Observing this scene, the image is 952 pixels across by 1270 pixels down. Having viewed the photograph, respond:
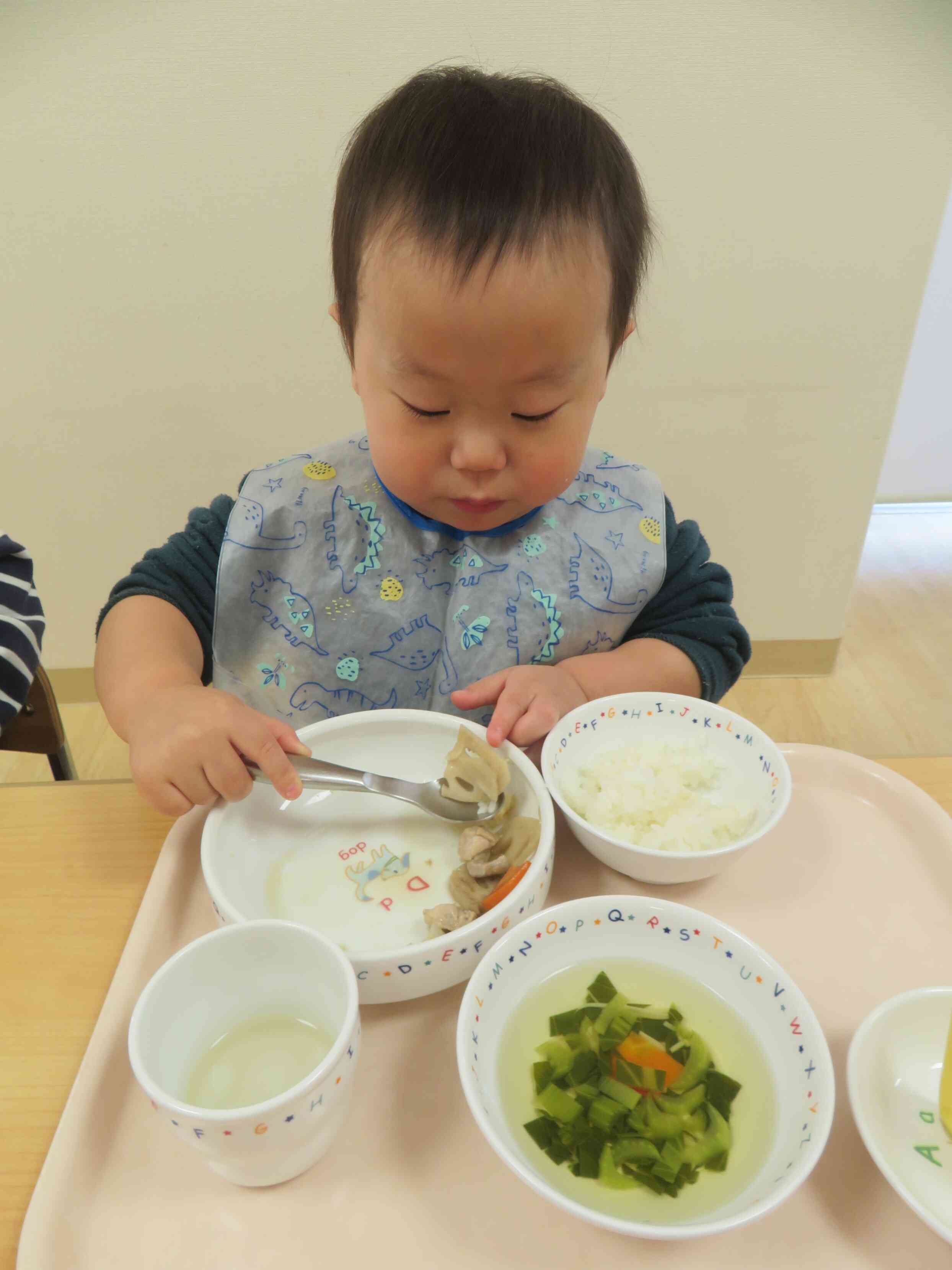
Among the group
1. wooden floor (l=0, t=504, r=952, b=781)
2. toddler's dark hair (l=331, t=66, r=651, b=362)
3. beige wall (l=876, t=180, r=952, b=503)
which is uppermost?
toddler's dark hair (l=331, t=66, r=651, b=362)

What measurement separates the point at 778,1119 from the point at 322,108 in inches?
72.9

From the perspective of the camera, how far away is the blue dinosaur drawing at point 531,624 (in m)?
1.13

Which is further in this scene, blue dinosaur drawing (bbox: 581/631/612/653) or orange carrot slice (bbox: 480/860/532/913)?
blue dinosaur drawing (bbox: 581/631/612/653)

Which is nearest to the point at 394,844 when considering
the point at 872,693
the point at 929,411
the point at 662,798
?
the point at 662,798

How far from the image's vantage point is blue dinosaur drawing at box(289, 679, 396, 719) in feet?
3.86

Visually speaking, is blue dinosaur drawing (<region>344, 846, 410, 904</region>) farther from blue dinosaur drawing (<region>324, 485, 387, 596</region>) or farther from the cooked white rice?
blue dinosaur drawing (<region>324, 485, 387, 596</region>)

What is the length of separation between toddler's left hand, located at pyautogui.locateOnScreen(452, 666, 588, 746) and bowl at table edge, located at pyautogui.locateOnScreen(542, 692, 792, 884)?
29 mm

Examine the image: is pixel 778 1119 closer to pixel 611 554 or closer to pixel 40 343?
pixel 611 554

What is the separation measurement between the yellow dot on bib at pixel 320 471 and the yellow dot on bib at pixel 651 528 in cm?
47

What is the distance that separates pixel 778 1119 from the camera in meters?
0.53

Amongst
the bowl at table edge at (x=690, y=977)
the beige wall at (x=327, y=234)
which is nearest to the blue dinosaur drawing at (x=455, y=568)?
the bowl at table edge at (x=690, y=977)

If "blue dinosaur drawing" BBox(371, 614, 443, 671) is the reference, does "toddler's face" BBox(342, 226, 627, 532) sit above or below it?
above

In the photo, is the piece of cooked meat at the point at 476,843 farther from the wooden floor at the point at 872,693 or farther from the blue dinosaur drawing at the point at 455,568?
the wooden floor at the point at 872,693

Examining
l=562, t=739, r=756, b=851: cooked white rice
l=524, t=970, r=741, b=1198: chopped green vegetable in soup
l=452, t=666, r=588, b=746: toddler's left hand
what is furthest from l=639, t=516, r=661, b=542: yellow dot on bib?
l=524, t=970, r=741, b=1198: chopped green vegetable in soup
